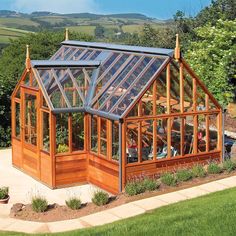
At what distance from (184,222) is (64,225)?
2.81 metres

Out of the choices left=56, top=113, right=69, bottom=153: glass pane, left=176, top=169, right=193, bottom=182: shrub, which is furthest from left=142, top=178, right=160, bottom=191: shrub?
left=56, top=113, right=69, bottom=153: glass pane

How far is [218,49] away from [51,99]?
49.3 feet

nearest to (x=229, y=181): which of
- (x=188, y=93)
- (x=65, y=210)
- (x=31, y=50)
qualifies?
(x=188, y=93)

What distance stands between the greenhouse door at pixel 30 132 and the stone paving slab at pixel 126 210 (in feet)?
13.5

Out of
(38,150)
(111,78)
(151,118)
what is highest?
(111,78)

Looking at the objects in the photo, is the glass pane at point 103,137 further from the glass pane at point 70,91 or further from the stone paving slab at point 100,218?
the stone paving slab at point 100,218

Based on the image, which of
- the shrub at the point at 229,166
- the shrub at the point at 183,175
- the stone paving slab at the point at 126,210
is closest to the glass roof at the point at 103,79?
the shrub at the point at 183,175

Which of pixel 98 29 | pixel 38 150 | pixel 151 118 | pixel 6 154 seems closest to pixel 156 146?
pixel 151 118

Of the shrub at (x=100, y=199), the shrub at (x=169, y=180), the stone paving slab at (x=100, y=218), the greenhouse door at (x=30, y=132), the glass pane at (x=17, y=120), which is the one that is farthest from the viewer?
the glass pane at (x=17, y=120)

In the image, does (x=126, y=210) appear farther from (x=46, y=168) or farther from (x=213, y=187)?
(x=46, y=168)

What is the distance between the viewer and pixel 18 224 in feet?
38.7

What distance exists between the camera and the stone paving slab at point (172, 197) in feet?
42.2

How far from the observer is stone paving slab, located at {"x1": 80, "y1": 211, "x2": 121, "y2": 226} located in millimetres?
11611

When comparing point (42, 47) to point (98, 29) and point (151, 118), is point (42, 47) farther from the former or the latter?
point (98, 29)
